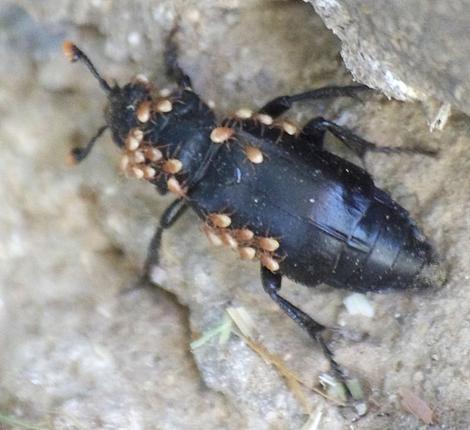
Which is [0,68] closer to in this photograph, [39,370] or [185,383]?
[39,370]

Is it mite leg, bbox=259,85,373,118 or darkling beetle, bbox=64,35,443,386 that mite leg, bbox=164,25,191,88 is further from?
mite leg, bbox=259,85,373,118

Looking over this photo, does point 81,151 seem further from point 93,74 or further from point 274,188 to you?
point 274,188

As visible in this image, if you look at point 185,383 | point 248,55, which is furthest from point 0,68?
point 185,383

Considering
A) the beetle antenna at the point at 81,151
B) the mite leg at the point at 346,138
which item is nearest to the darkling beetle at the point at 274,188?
the mite leg at the point at 346,138

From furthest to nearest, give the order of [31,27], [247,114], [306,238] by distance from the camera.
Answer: [31,27] < [247,114] < [306,238]

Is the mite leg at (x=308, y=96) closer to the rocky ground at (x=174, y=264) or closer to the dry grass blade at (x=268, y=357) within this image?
the rocky ground at (x=174, y=264)

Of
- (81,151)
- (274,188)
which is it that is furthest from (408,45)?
(81,151)
